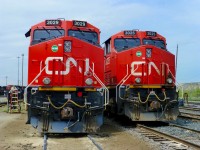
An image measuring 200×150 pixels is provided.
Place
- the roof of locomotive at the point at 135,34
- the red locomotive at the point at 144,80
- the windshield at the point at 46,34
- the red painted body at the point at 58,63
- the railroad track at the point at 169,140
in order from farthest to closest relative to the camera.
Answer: the roof of locomotive at the point at 135,34 → the red locomotive at the point at 144,80 → the windshield at the point at 46,34 → the red painted body at the point at 58,63 → the railroad track at the point at 169,140

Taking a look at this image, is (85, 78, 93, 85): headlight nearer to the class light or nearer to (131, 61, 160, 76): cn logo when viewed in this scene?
the class light

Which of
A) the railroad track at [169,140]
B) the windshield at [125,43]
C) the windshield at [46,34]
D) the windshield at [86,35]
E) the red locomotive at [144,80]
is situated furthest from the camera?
the windshield at [125,43]

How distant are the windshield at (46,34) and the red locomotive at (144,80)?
3508mm

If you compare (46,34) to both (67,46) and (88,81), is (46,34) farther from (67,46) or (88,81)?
(88,81)

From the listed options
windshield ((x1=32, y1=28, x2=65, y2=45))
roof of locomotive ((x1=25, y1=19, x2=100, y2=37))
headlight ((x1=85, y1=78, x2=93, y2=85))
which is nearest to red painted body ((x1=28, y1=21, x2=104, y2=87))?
headlight ((x1=85, y1=78, x2=93, y2=85))

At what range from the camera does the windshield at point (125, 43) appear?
15695mm

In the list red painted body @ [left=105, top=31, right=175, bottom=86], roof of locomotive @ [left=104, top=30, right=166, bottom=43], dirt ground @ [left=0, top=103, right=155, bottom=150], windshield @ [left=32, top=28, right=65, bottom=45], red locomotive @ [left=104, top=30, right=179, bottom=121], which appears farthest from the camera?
roof of locomotive @ [left=104, top=30, right=166, bottom=43]

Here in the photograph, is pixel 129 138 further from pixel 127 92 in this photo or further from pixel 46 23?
pixel 46 23

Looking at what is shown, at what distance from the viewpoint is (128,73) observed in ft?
48.6

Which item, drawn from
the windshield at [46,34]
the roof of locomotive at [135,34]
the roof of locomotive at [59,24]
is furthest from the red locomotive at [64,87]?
the roof of locomotive at [135,34]

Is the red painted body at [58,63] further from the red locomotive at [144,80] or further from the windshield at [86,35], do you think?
the red locomotive at [144,80]

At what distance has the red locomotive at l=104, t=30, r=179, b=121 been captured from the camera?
14.1 metres

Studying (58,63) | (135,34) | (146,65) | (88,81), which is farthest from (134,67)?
(58,63)

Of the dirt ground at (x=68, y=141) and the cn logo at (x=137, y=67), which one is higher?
the cn logo at (x=137, y=67)
